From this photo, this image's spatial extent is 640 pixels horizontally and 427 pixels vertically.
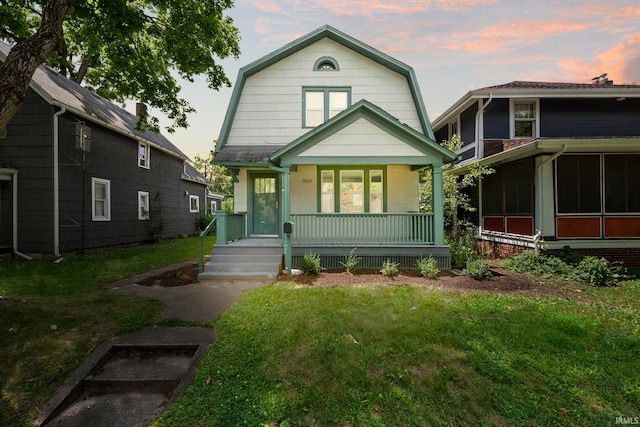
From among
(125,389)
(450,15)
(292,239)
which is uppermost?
(450,15)

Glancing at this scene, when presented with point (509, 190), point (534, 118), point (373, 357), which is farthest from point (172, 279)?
point (534, 118)

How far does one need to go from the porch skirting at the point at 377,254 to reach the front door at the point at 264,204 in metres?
2.47

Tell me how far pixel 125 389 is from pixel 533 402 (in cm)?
426

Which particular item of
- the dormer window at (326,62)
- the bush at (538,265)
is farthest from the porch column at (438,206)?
the dormer window at (326,62)

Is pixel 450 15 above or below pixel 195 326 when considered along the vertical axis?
above

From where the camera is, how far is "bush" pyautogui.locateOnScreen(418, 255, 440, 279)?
7.03m

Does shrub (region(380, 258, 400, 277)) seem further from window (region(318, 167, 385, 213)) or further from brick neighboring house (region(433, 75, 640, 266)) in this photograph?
brick neighboring house (region(433, 75, 640, 266))

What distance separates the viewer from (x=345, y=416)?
8.32ft

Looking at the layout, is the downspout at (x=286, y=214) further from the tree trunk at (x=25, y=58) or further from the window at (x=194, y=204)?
the window at (x=194, y=204)

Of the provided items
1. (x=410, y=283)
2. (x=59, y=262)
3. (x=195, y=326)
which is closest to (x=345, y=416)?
(x=195, y=326)

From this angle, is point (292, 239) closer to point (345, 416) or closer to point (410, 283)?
point (410, 283)

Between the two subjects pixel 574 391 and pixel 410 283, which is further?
pixel 410 283

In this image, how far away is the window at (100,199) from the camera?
37.2ft

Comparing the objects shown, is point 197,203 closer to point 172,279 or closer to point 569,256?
point 172,279
